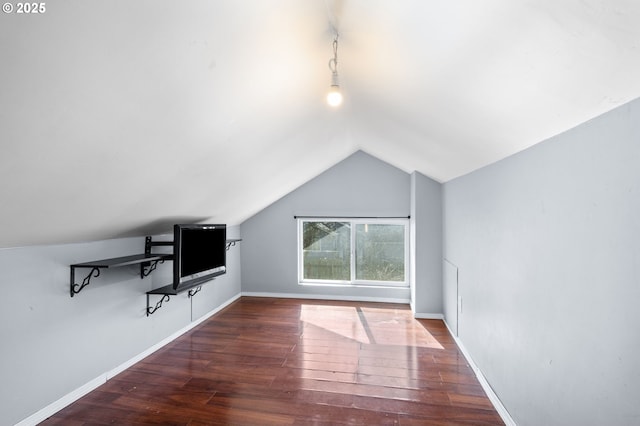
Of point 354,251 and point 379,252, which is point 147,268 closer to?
point 354,251

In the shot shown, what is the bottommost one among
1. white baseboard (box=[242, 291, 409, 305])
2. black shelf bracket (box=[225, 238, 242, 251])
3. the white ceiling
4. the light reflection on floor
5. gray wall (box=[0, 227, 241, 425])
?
the light reflection on floor

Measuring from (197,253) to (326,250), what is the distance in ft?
7.91

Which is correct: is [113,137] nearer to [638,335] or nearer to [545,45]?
[545,45]

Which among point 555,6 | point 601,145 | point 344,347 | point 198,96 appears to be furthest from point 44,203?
point 344,347

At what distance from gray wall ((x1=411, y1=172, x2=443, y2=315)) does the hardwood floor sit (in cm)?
32

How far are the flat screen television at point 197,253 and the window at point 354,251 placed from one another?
178 cm

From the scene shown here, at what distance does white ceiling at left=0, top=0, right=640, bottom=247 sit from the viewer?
968mm

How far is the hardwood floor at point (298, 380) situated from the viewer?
2244mm

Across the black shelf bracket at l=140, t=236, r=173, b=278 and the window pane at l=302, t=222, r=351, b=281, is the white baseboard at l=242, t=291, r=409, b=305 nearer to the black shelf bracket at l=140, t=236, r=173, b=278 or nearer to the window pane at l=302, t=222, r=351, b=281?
A: the window pane at l=302, t=222, r=351, b=281

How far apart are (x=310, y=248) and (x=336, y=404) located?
10.0 ft

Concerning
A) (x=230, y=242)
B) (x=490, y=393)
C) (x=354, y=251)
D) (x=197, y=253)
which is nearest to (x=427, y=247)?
(x=354, y=251)

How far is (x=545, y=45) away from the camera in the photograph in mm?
1023

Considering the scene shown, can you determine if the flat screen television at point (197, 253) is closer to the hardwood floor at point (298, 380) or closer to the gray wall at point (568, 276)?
the hardwood floor at point (298, 380)

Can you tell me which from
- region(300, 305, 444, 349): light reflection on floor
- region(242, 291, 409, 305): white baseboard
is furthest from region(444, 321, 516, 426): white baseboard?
region(242, 291, 409, 305): white baseboard
